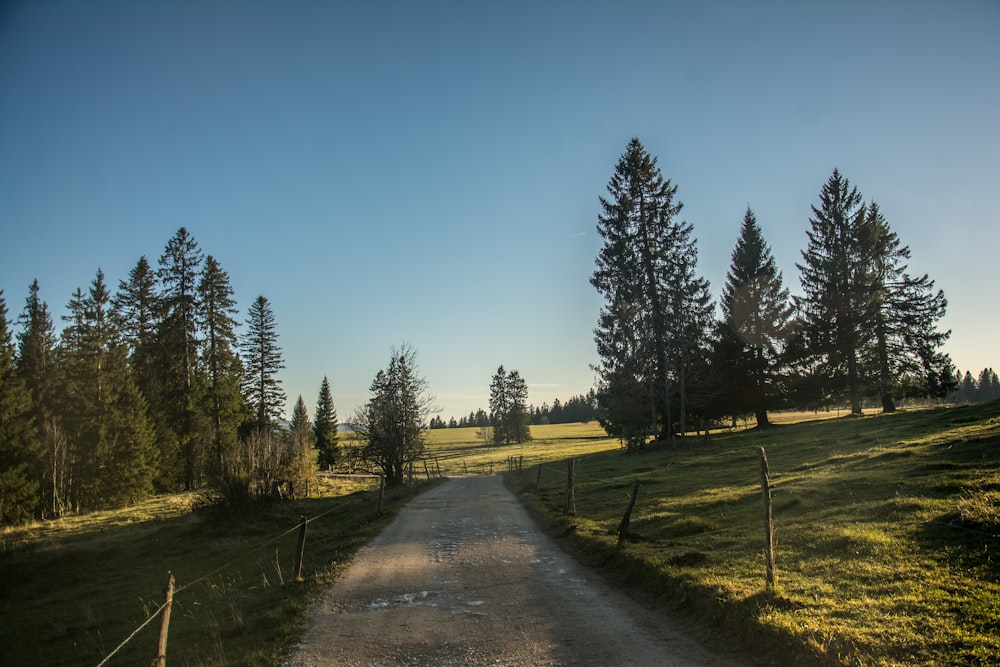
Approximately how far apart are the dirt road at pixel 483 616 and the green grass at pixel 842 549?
855 mm

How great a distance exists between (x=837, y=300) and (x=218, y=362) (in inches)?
1895

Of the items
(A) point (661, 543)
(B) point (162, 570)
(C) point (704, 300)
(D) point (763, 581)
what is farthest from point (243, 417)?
(D) point (763, 581)

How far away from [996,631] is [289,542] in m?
19.1

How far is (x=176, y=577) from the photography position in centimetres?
1689

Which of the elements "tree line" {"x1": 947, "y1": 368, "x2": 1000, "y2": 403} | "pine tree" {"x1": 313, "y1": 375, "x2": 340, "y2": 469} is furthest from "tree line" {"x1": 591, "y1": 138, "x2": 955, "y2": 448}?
"tree line" {"x1": 947, "y1": 368, "x2": 1000, "y2": 403}

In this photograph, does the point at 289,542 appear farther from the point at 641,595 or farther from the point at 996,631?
the point at 996,631

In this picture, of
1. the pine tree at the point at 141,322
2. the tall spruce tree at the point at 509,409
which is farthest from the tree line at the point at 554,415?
the pine tree at the point at 141,322

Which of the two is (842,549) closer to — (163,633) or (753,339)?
(163,633)

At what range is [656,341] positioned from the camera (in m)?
36.6

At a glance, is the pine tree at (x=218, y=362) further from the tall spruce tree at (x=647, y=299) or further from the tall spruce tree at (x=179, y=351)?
the tall spruce tree at (x=647, y=299)

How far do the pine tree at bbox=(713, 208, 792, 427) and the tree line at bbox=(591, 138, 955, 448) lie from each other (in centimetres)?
8

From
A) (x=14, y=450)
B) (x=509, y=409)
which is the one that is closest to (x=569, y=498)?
(x=14, y=450)

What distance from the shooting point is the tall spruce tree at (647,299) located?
36438mm

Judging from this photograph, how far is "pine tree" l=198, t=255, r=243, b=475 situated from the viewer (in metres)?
41.1
